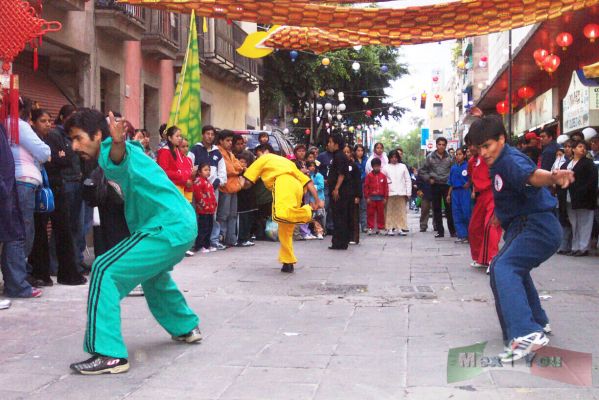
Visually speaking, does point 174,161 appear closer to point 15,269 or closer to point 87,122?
point 15,269

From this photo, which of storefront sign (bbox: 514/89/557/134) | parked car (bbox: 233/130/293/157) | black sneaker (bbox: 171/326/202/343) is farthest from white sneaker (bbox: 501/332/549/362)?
storefront sign (bbox: 514/89/557/134)

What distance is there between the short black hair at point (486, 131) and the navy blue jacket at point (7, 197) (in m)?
3.96

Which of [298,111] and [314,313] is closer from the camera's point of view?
[314,313]

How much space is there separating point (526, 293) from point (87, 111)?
3.14 metres

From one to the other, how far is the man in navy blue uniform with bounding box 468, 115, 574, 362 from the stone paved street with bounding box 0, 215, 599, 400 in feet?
1.48

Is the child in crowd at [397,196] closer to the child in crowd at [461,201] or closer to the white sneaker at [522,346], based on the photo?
the child in crowd at [461,201]

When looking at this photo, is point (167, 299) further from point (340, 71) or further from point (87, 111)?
point (340, 71)

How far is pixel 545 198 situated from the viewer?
573cm

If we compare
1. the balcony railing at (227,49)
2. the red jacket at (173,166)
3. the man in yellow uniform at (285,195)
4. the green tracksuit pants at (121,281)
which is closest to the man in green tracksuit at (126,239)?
the green tracksuit pants at (121,281)

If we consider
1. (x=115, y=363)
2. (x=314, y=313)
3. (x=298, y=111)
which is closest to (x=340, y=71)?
(x=298, y=111)

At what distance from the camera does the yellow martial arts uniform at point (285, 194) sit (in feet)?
32.9

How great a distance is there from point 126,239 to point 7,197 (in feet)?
7.96

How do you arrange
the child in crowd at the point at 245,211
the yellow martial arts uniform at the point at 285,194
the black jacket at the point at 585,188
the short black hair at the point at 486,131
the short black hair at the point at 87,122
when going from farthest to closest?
1. the child in crowd at the point at 245,211
2. the black jacket at the point at 585,188
3. the yellow martial arts uniform at the point at 285,194
4. the short black hair at the point at 486,131
5. the short black hair at the point at 87,122

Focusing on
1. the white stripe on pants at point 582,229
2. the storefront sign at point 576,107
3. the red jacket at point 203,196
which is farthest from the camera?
the storefront sign at point 576,107
